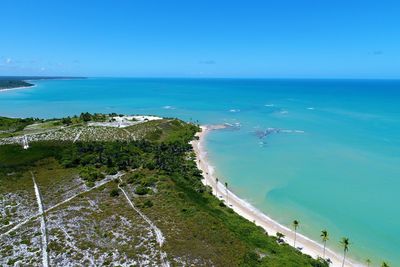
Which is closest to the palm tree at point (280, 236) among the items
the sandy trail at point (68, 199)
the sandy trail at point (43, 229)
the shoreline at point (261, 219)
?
the shoreline at point (261, 219)

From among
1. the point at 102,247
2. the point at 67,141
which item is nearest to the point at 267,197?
the point at 102,247

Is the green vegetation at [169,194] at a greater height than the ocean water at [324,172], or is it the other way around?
the green vegetation at [169,194]

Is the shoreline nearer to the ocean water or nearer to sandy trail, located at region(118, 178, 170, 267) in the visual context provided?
the ocean water

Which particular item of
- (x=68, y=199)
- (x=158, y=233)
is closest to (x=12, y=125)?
(x=68, y=199)

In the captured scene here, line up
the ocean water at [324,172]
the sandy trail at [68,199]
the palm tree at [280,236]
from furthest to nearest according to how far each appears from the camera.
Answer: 1. the ocean water at [324,172]
2. the palm tree at [280,236]
3. the sandy trail at [68,199]

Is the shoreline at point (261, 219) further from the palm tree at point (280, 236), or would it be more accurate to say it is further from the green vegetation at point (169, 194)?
the green vegetation at point (169, 194)

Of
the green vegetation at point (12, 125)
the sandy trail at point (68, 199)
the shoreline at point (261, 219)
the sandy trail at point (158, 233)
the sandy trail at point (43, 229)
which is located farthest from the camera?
the green vegetation at point (12, 125)

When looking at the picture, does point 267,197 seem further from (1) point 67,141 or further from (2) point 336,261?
(1) point 67,141

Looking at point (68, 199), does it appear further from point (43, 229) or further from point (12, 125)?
point (12, 125)
